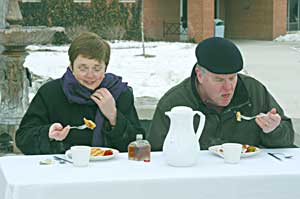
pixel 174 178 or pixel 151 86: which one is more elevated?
pixel 174 178

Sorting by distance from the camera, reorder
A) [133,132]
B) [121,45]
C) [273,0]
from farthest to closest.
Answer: [273,0]
[121,45]
[133,132]

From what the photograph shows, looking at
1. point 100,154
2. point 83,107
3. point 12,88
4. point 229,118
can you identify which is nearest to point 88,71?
point 83,107

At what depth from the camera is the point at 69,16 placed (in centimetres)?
2814

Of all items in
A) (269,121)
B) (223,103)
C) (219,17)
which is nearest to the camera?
(269,121)

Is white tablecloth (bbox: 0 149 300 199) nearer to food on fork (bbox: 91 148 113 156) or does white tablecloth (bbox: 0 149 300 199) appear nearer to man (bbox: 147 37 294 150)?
food on fork (bbox: 91 148 113 156)

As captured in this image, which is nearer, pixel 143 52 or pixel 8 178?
pixel 8 178

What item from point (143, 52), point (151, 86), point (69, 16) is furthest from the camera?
point (69, 16)

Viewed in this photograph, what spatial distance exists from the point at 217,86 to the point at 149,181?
2.92 feet

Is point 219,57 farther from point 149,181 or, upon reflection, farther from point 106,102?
point 149,181

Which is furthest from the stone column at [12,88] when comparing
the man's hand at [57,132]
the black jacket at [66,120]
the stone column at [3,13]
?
the man's hand at [57,132]

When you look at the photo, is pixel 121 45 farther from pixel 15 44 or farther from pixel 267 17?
pixel 15 44

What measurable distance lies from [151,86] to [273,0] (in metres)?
18.2

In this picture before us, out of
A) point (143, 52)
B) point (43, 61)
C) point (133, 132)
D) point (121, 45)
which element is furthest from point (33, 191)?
point (121, 45)

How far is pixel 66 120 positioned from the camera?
412 cm
